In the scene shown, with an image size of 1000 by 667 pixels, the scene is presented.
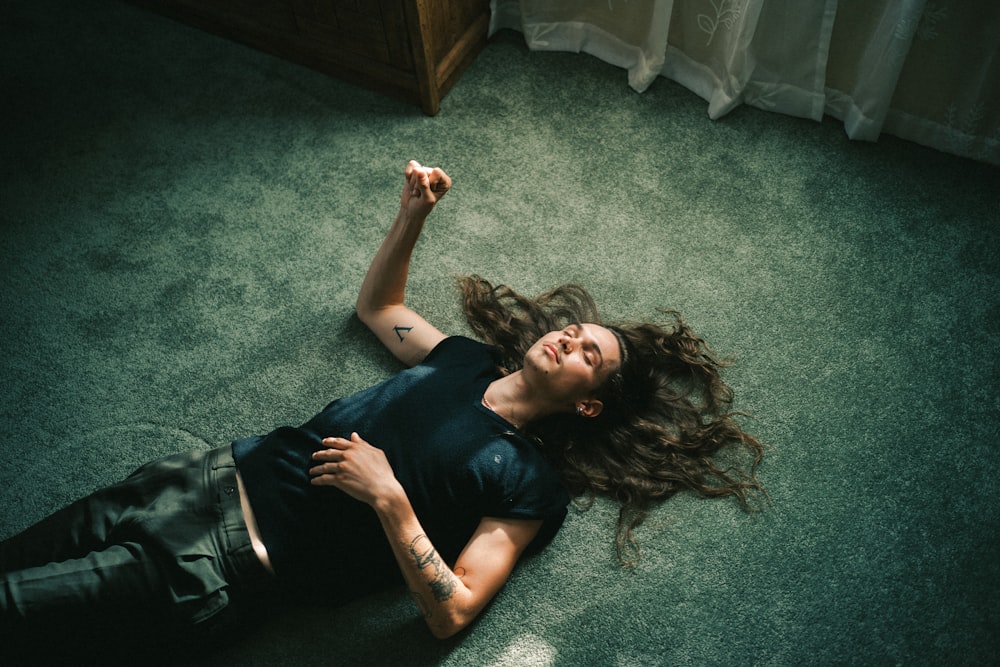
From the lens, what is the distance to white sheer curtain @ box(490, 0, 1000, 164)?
1.75 metres

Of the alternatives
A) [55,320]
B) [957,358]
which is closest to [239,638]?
[55,320]

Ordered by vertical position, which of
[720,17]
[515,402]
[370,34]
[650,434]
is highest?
[720,17]

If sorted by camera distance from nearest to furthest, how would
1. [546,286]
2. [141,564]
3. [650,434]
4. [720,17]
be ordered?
[141,564]
[650,434]
[546,286]
[720,17]

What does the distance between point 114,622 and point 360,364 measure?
692 millimetres

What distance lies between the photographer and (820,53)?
1.87 meters

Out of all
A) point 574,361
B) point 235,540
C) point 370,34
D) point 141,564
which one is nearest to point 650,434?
point 574,361

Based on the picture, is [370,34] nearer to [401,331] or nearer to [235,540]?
[401,331]

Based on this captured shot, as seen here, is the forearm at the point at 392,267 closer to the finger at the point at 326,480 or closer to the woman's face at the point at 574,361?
the woman's face at the point at 574,361

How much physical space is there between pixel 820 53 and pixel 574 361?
115 centimetres

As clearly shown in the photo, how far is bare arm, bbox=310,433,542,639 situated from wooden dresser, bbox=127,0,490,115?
1.16m

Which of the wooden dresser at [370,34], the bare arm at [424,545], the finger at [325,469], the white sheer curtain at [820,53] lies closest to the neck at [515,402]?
the bare arm at [424,545]

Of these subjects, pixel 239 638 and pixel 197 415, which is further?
pixel 197 415

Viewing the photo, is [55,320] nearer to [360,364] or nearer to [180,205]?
[180,205]

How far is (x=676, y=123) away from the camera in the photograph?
205 centimetres
